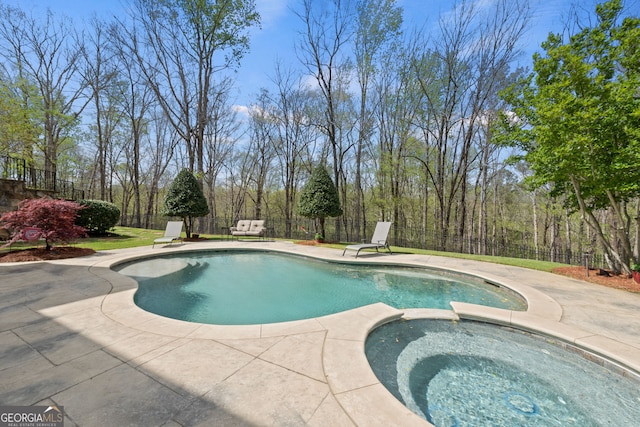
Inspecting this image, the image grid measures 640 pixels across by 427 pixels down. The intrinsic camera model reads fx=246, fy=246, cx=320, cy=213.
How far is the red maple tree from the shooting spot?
265 inches

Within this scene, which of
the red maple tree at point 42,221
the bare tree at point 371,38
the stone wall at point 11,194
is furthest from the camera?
the bare tree at point 371,38

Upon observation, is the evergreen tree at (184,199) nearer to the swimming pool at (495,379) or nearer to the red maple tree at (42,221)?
the red maple tree at (42,221)

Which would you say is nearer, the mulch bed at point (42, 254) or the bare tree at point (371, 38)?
the mulch bed at point (42, 254)

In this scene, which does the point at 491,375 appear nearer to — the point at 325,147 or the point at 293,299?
the point at 293,299

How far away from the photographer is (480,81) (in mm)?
12367

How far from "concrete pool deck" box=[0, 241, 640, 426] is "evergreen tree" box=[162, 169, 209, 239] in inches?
320

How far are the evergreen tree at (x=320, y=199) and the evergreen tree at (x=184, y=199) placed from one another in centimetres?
526

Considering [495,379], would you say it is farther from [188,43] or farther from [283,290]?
[188,43]

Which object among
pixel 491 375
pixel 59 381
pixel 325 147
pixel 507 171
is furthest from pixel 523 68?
pixel 59 381

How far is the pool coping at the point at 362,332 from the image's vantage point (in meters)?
1.70

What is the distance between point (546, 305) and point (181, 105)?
1848cm

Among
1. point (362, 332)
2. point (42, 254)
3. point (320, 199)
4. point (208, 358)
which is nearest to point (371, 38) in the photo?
point (320, 199)

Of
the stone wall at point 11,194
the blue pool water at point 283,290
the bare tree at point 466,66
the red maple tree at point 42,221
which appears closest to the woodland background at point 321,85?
the bare tree at point 466,66

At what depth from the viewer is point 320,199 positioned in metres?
11.7
